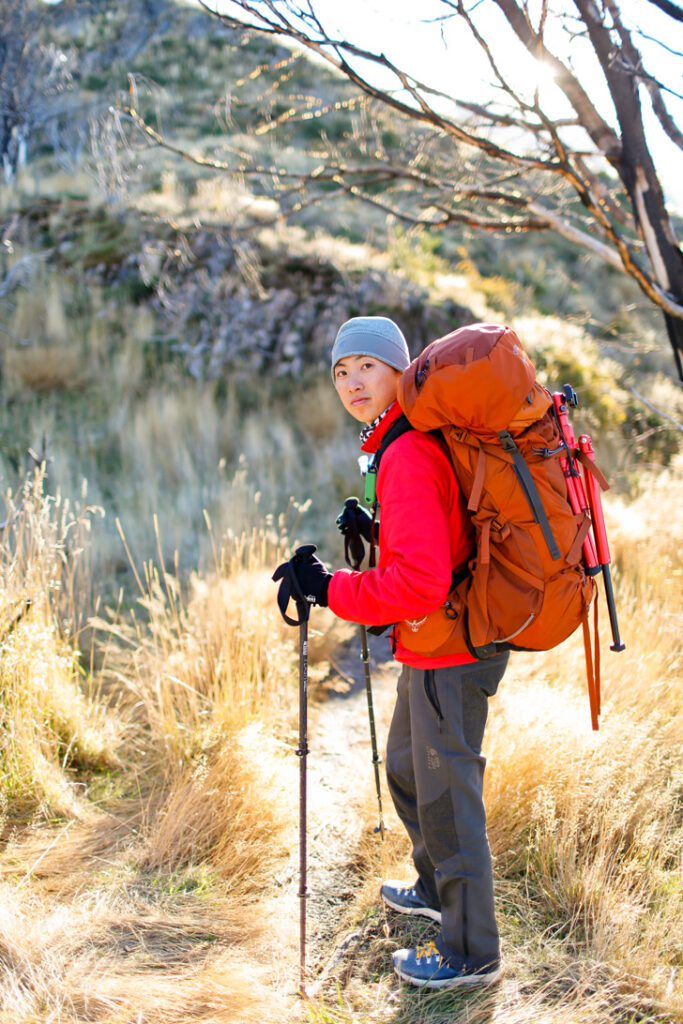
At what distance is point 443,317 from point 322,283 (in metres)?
1.82

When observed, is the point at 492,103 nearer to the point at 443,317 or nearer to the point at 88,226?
the point at 443,317

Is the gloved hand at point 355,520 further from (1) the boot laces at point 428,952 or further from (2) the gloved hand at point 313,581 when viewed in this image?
(1) the boot laces at point 428,952

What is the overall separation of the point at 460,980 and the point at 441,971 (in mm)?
62

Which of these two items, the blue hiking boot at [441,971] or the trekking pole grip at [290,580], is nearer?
the trekking pole grip at [290,580]

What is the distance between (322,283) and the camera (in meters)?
10.6

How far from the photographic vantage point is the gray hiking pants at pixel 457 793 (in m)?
2.19

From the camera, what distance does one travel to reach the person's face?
230 cm

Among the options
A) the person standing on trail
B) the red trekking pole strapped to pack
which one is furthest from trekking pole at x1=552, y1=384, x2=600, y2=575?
the person standing on trail

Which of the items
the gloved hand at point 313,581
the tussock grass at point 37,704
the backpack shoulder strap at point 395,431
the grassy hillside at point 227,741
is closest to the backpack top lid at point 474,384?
the backpack shoulder strap at point 395,431

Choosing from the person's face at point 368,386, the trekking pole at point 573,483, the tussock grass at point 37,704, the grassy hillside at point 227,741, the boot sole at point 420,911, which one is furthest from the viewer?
the tussock grass at point 37,704

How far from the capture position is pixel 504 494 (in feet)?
6.45

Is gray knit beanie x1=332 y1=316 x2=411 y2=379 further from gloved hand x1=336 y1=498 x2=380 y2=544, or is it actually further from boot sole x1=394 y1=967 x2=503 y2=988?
boot sole x1=394 y1=967 x2=503 y2=988

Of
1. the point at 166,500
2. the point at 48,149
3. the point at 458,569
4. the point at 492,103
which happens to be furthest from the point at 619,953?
the point at 48,149

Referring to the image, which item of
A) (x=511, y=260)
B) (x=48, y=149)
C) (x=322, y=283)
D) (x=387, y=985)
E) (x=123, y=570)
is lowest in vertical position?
(x=387, y=985)
